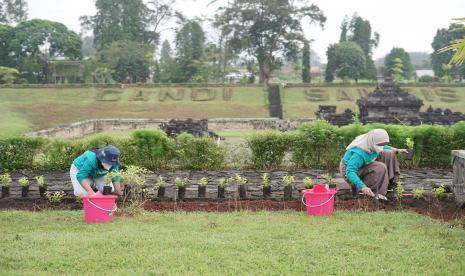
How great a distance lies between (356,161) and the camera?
7.36 metres

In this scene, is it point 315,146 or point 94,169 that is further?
point 315,146

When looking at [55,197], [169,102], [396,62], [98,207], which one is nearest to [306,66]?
[396,62]

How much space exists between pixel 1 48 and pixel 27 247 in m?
49.3

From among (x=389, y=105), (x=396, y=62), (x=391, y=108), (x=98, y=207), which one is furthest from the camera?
(x=396, y=62)

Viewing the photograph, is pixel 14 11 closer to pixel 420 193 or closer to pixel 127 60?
pixel 127 60

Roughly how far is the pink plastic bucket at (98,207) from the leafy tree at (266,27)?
40.9 m

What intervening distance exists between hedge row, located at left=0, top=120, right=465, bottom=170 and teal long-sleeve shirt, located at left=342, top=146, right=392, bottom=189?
4265 mm

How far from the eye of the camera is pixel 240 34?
158 ft

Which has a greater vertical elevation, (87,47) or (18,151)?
(87,47)

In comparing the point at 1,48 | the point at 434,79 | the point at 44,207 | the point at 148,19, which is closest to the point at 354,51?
the point at 434,79

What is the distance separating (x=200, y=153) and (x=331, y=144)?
9.29 ft

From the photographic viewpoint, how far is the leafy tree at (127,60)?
46000 millimetres

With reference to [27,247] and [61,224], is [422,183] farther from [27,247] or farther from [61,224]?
[27,247]

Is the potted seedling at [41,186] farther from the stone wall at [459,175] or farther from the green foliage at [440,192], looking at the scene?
the stone wall at [459,175]
